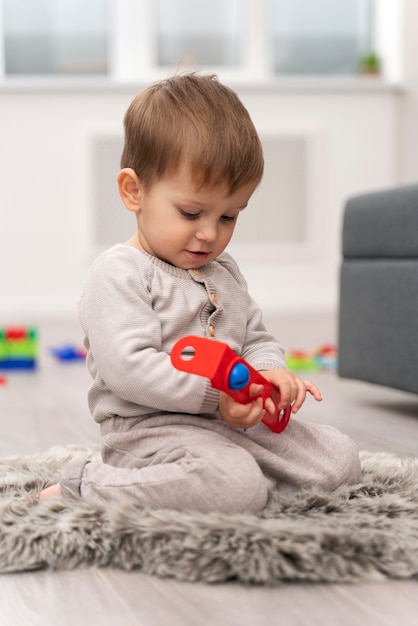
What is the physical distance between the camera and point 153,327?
1087 mm

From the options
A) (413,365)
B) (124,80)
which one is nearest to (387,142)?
(124,80)

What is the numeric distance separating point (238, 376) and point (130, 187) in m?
0.33

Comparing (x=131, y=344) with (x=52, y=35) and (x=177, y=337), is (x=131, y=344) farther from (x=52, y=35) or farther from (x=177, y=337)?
(x=52, y=35)

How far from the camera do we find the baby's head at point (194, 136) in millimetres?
1083

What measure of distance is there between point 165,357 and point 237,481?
0.17 metres

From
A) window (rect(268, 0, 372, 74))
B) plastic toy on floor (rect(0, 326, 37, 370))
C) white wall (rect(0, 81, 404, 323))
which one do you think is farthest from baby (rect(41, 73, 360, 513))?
window (rect(268, 0, 372, 74))

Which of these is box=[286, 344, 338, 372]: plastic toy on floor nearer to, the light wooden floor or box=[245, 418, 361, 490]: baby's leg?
box=[245, 418, 361, 490]: baby's leg

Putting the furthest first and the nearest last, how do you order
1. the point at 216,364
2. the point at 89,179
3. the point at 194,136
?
the point at 89,179 → the point at 194,136 → the point at 216,364

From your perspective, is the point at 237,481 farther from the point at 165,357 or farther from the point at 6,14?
the point at 6,14

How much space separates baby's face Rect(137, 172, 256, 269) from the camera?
3.60 feet

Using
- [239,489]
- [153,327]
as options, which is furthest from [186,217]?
[239,489]

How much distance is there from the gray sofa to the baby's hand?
0.79 m

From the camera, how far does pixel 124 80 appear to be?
159 inches

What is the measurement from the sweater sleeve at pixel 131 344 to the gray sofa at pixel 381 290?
81 centimetres
